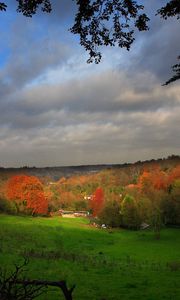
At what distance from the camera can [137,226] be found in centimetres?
9875

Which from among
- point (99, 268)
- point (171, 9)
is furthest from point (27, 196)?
point (171, 9)

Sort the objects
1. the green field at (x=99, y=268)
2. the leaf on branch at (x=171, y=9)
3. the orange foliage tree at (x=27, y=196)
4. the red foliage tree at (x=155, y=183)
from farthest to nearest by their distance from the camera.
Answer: the red foliage tree at (x=155, y=183)
the orange foliage tree at (x=27, y=196)
the green field at (x=99, y=268)
the leaf on branch at (x=171, y=9)

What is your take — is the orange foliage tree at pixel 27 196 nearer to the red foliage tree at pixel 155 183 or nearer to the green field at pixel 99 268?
the red foliage tree at pixel 155 183

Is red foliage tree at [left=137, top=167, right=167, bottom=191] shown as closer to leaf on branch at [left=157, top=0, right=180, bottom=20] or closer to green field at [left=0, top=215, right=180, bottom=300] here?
green field at [left=0, top=215, right=180, bottom=300]

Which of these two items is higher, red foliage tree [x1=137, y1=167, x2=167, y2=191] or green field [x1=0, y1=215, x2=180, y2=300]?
red foliage tree [x1=137, y1=167, x2=167, y2=191]

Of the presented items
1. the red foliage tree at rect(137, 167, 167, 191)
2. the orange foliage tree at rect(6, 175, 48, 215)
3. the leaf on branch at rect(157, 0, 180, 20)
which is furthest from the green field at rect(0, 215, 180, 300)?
the red foliage tree at rect(137, 167, 167, 191)

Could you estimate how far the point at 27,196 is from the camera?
11031 centimetres

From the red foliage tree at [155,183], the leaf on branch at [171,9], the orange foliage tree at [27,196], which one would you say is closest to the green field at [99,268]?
the leaf on branch at [171,9]

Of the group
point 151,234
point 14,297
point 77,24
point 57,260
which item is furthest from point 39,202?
point 14,297

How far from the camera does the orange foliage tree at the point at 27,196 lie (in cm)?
10888

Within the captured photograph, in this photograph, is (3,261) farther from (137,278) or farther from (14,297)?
(14,297)

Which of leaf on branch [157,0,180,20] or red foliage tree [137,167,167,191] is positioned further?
red foliage tree [137,167,167,191]

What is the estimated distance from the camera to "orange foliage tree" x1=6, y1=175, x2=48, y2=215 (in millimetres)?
108875

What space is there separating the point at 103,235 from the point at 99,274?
177ft
